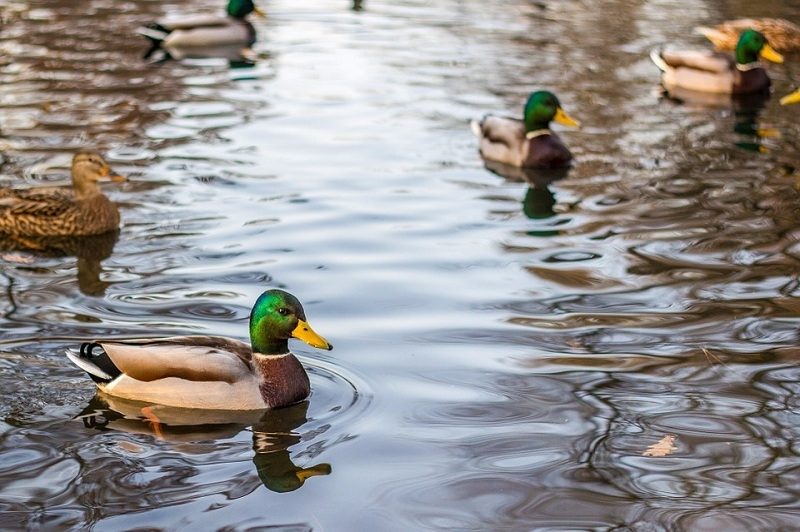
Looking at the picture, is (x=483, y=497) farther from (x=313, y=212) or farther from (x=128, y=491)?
(x=313, y=212)

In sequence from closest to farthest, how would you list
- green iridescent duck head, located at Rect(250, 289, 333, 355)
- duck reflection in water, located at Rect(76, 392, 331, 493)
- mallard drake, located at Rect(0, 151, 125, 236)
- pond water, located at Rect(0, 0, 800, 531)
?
pond water, located at Rect(0, 0, 800, 531), duck reflection in water, located at Rect(76, 392, 331, 493), green iridescent duck head, located at Rect(250, 289, 333, 355), mallard drake, located at Rect(0, 151, 125, 236)

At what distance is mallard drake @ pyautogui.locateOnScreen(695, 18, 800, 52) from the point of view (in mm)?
16797

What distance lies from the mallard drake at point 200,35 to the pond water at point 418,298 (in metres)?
1.47

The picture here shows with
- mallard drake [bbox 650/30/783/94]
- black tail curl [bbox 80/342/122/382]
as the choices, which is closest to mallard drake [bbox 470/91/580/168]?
mallard drake [bbox 650/30/783/94]

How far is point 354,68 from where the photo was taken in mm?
15812

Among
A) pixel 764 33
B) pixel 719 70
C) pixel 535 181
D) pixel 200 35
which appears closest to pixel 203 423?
pixel 535 181

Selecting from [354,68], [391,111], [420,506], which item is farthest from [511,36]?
[420,506]

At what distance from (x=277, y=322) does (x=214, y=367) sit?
0.39m

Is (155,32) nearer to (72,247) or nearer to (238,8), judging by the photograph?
(238,8)

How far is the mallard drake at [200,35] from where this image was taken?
1731 centimetres

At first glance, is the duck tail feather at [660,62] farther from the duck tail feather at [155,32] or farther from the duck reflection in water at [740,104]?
the duck tail feather at [155,32]

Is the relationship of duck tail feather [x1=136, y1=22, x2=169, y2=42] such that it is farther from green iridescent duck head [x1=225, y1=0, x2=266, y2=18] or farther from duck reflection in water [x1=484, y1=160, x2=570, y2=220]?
duck reflection in water [x1=484, y1=160, x2=570, y2=220]

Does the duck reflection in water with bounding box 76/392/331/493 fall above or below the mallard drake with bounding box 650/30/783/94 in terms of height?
below

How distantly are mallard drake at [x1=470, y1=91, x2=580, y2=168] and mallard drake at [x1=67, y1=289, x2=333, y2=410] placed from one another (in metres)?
5.72
